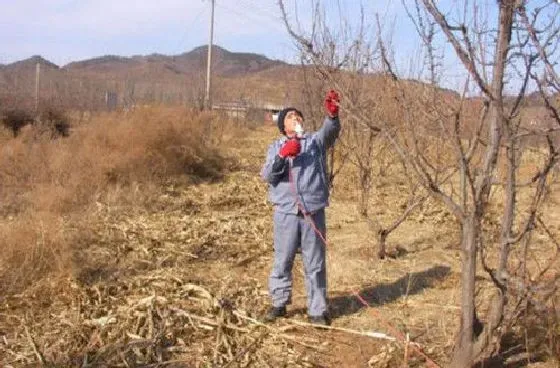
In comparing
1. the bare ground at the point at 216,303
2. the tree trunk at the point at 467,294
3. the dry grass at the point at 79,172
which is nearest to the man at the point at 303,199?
the bare ground at the point at 216,303

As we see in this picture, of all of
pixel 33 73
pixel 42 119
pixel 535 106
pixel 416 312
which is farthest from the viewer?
pixel 33 73

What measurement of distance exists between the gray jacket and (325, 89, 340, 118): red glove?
7 cm

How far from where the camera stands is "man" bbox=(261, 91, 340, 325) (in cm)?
429

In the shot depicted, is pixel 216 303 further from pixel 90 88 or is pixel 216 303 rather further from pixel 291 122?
pixel 90 88

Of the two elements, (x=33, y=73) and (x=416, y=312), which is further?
(x=33, y=73)

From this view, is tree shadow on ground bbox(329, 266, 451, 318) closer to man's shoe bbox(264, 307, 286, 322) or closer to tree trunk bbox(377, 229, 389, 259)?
man's shoe bbox(264, 307, 286, 322)

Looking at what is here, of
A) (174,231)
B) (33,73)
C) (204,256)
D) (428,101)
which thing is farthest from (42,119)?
(428,101)

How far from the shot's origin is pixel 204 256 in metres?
6.18

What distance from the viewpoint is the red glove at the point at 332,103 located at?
405 cm

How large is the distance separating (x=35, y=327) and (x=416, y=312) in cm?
257

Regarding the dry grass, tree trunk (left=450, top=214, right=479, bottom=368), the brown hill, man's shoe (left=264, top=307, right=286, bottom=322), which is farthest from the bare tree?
the brown hill

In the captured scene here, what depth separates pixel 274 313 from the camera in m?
4.45

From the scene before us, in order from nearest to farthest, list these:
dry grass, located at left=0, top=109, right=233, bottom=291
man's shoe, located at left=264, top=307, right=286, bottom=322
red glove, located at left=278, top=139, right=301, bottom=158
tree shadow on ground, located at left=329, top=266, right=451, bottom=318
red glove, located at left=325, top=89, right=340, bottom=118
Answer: red glove, located at left=325, top=89, right=340, bottom=118
red glove, located at left=278, top=139, right=301, bottom=158
man's shoe, located at left=264, top=307, right=286, bottom=322
tree shadow on ground, located at left=329, top=266, right=451, bottom=318
dry grass, located at left=0, top=109, right=233, bottom=291

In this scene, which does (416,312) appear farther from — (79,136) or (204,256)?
(79,136)
